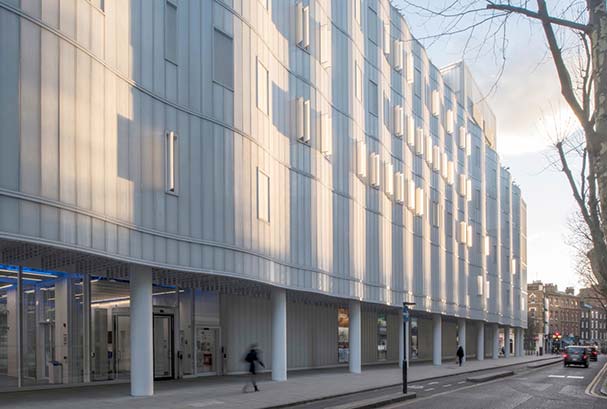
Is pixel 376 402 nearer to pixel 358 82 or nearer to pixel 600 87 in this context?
pixel 600 87

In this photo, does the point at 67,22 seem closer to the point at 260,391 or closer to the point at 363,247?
the point at 260,391

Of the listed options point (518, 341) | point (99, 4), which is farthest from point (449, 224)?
point (99, 4)

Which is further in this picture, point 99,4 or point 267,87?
point 267,87

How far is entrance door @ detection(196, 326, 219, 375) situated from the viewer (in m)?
29.5

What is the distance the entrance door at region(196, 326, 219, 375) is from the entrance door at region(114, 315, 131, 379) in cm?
441

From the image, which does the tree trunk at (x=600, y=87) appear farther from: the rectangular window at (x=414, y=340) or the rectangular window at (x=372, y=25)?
the rectangular window at (x=414, y=340)

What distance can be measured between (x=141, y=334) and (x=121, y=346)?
5.80m

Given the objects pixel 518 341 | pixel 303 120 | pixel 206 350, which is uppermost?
pixel 303 120

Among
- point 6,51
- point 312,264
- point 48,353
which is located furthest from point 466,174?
point 6,51

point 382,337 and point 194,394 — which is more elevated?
point 194,394

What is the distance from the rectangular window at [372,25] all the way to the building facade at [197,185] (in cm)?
14

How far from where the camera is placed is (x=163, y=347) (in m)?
27.3

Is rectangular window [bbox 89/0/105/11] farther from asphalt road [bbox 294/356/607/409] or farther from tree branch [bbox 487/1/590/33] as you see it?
tree branch [bbox 487/1/590/33]

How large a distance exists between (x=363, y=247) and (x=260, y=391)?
14.6 meters
